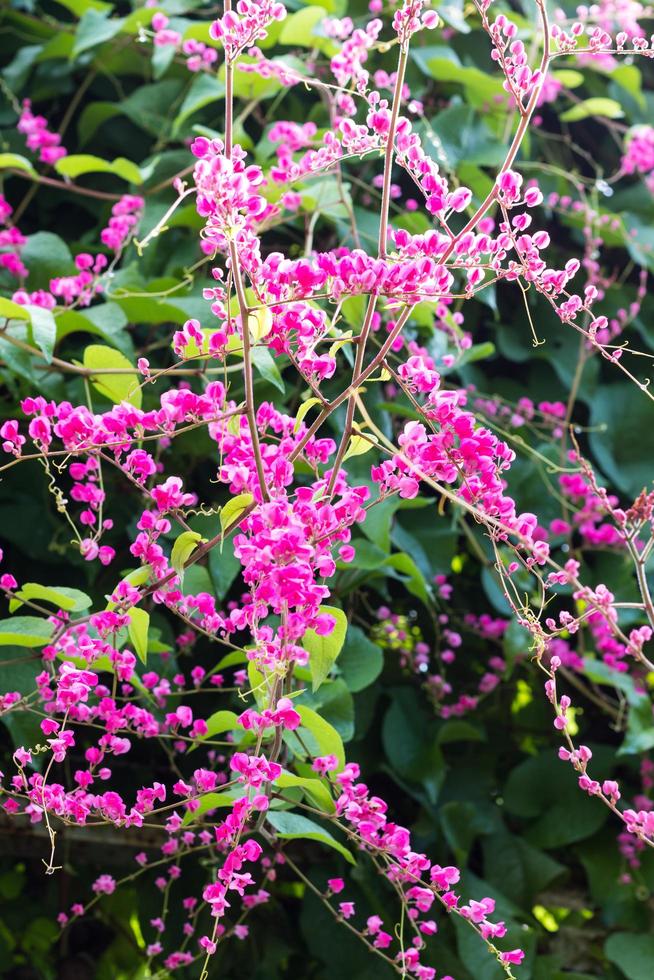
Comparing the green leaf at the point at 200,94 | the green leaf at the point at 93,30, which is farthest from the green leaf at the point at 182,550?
the green leaf at the point at 93,30

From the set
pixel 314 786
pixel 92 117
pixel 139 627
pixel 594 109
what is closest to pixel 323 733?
pixel 314 786

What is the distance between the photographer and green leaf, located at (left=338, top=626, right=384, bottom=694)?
3.38 ft

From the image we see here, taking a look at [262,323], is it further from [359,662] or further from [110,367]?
[359,662]

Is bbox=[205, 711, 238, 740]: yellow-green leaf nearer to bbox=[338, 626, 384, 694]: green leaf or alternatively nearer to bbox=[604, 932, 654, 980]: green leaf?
bbox=[338, 626, 384, 694]: green leaf

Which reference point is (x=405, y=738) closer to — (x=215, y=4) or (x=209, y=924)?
(x=209, y=924)

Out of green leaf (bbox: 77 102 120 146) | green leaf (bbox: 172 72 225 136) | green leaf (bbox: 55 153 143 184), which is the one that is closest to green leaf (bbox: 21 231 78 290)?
green leaf (bbox: 55 153 143 184)

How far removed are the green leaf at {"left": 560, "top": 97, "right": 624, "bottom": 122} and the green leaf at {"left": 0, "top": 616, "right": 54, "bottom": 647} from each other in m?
1.17

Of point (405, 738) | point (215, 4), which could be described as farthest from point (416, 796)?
point (215, 4)

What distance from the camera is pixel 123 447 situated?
0.70 meters

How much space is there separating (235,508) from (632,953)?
0.89 meters

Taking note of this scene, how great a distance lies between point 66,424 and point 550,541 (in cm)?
86

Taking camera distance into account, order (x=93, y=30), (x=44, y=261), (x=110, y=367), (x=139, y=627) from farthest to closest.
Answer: (x=93, y=30), (x=44, y=261), (x=110, y=367), (x=139, y=627)

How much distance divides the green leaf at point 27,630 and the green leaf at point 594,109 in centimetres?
117

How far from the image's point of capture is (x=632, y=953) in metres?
1.23
